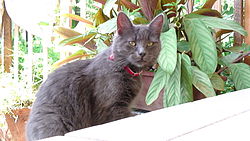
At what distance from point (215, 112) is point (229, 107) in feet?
0.19

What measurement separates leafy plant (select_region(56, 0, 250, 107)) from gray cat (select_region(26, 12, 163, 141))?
105 mm

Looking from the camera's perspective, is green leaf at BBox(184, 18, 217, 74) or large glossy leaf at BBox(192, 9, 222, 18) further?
large glossy leaf at BBox(192, 9, 222, 18)

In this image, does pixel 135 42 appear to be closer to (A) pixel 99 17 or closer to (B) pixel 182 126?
(A) pixel 99 17

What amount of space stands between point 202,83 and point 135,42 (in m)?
0.39

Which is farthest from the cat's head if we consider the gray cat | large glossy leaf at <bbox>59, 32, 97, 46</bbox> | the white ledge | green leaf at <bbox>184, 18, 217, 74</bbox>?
the white ledge

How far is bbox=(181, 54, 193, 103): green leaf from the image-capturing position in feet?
5.08

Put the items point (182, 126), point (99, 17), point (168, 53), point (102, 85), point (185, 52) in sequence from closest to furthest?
point (182, 126)
point (102, 85)
point (168, 53)
point (185, 52)
point (99, 17)

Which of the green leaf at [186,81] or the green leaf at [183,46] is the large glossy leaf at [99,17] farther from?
the green leaf at [186,81]

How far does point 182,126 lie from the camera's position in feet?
1.57

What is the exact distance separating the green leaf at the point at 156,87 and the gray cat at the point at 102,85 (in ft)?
0.22

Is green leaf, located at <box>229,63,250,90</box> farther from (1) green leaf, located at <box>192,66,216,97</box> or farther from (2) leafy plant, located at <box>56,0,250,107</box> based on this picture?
(1) green leaf, located at <box>192,66,216,97</box>

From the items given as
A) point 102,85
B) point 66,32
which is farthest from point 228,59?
point 66,32

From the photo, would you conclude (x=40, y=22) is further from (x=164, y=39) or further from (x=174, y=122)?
(x=174, y=122)

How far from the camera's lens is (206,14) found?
6.38 ft
